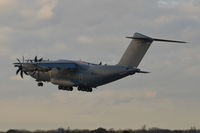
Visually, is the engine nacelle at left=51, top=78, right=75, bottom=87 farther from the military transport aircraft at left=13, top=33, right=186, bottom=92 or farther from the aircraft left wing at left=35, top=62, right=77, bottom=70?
the aircraft left wing at left=35, top=62, right=77, bottom=70

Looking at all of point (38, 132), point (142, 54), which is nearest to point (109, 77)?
point (142, 54)

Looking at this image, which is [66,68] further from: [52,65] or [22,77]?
[22,77]

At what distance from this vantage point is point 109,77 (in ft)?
180

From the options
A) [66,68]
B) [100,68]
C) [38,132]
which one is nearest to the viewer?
[38,132]

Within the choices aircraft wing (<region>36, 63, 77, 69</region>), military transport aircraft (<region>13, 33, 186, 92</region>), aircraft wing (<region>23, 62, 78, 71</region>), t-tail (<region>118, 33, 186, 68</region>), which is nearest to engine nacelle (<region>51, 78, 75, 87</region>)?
military transport aircraft (<region>13, 33, 186, 92</region>)

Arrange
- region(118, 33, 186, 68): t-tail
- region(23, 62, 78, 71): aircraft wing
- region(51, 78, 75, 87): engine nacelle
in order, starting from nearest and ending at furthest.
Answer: region(118, 33, 186, 68): t-tail
region(51, 78, 75, 87): engine nacelle
region(23, 62, 78, 71): aircraft wing

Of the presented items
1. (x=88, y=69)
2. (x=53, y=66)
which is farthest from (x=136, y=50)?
(x=53, y=66)

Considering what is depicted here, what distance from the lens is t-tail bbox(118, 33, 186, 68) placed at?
56.8 meters

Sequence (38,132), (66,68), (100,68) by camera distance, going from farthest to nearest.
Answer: (66,68), (100,68), (38,132)

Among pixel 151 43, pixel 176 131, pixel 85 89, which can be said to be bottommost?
pixel 176 131

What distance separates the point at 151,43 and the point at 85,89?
824 centimetres

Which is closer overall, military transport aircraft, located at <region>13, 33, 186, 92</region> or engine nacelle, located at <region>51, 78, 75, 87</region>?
military transport aircraft, located at <region>13, 33, 186, 92</region>

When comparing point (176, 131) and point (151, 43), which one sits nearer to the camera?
point (176, 131)

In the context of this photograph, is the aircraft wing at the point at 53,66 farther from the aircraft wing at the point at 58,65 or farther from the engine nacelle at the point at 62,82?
the engine nacelle at the point at 62,82
